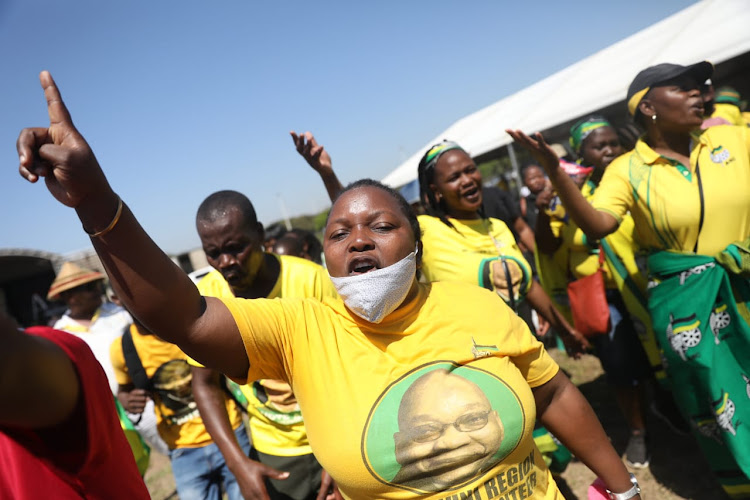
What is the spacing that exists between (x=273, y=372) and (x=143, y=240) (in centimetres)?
55

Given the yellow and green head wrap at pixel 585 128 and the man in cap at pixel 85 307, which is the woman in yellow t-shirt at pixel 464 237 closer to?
the yellow and green head wrap at pixel 585 128

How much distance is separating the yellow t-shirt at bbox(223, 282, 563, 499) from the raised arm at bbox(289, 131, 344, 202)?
1.30 meters

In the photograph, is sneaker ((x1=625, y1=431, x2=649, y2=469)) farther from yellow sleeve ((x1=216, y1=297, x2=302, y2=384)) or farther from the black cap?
yellow sleeve ((x1=216, y1=297, x2=302, y2=384))

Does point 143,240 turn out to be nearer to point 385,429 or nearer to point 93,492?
point 93,492

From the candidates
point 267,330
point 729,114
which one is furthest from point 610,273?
point 267,330

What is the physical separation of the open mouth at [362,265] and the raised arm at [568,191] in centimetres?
125

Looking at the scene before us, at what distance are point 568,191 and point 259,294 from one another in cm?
163

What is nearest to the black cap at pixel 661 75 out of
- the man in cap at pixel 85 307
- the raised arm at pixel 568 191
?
the raised arm at pixel 568 191

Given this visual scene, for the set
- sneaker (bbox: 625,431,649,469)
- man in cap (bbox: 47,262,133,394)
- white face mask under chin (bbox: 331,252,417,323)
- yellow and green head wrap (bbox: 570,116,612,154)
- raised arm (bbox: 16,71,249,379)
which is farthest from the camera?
man in cap (bbox: 47,262,133,394)

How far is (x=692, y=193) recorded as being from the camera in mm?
2473

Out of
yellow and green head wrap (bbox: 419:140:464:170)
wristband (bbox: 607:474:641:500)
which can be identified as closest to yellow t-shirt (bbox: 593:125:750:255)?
yellow and green head wrap (bbox: 419:140:464:170)

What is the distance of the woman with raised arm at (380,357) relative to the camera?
3.81ft

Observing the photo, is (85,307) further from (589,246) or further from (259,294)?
(589,246)

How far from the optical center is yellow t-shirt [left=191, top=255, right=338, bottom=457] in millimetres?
2350
